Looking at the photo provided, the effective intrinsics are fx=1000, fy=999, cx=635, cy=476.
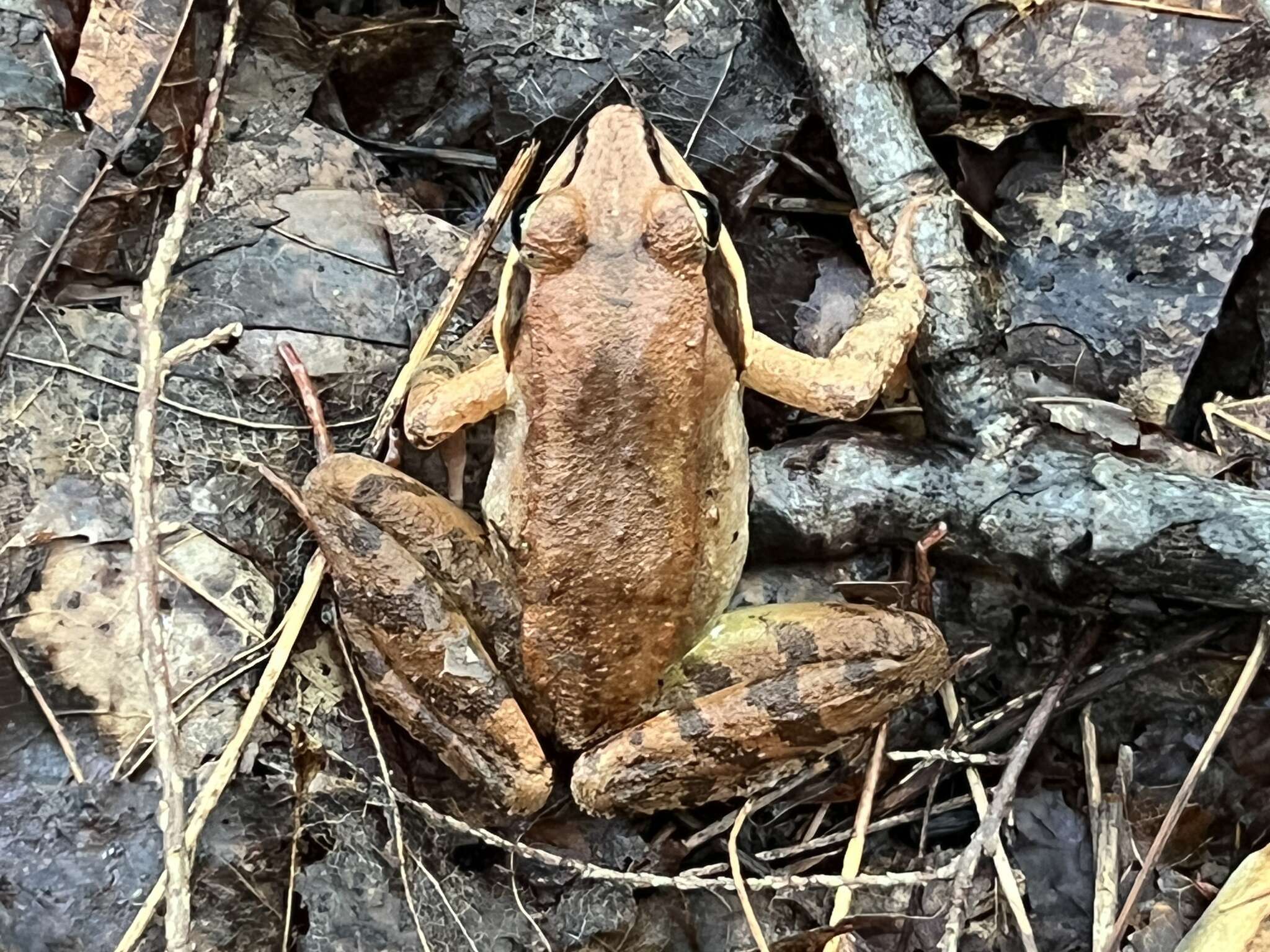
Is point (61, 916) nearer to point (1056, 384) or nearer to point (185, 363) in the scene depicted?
point (185, 363)

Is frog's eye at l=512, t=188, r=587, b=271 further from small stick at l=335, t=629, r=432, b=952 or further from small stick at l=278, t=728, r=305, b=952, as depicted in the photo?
small stick at l=278, t=728, r=305, b=952

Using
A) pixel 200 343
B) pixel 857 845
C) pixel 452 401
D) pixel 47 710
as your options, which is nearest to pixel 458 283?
pixel 452 401

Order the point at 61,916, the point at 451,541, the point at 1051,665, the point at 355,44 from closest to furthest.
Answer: the point at 61,916 → the point at 451,541 → the point at 1051,665 → the point at 355,44

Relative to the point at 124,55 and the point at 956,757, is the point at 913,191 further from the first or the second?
the point at 124,55

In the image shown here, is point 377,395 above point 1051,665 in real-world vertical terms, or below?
above

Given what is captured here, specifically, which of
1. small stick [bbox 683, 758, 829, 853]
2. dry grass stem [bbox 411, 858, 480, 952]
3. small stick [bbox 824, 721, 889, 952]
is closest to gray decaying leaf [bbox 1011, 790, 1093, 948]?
small stick [bbox 824, 721, 889, 952]

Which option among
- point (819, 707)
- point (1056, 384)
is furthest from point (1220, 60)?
point (819, 707)
